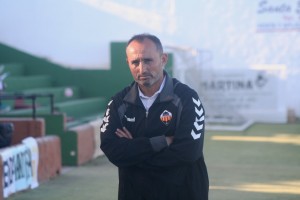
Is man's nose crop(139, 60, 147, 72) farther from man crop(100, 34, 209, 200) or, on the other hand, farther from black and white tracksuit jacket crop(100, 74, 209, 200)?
black and white tracksuit jacket crop(100, 74, 209, 200)

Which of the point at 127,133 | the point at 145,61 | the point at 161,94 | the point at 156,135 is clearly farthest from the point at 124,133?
the point at 145,61

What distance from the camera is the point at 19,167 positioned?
24.3 ft

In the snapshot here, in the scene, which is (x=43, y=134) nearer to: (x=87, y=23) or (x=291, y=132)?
(x=291, y=132)

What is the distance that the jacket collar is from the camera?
3221 millimetres

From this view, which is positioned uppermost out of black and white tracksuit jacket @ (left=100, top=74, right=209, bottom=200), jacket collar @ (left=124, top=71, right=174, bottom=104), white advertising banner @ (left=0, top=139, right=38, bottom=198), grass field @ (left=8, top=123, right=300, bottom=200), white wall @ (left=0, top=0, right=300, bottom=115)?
white wall @ (left=0, top=0, right=300, bottom=115)

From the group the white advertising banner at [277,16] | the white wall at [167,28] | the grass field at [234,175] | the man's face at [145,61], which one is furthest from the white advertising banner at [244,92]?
the man's face at [145,61]

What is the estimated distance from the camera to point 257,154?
10.2m

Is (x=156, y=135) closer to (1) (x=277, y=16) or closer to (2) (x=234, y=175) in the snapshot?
(2) (x=234, y=175)

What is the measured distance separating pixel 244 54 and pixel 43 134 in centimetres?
852

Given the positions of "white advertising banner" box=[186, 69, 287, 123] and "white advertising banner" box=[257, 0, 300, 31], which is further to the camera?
"white advertising banner" box=[257, 0, 300, 31]

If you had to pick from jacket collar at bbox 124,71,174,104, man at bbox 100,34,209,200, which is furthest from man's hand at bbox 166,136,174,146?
jacket collar at bbox 124,71,174,104

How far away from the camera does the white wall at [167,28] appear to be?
1595cm

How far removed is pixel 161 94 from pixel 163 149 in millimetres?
271

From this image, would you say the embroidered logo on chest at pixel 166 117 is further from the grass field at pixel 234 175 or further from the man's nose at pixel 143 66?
the grass field at pixel 234 175
